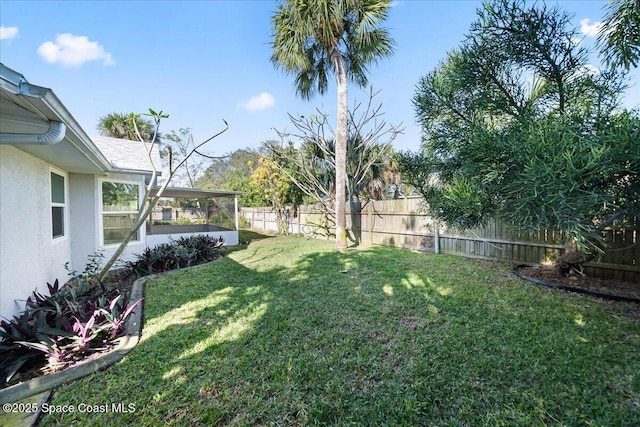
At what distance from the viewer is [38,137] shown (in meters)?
2.47

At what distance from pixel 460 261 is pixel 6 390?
23.3 feet

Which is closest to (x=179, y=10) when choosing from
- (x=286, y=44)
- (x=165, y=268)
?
(x=286, y=44)

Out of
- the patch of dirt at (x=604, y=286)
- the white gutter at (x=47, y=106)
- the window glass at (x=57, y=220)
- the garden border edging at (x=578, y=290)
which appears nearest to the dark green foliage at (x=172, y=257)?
the window glass at (x=57, y=220)

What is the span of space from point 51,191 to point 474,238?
29.1 feet

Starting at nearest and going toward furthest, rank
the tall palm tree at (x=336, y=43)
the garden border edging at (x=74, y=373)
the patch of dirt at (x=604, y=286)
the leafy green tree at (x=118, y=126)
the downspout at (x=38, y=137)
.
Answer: the garden border edging at (x=74, y=373)
the downspout at (x=38, y=137)
the patch of dirt at (x=604, y=286)
the tall palm tree at (x=336, y=43)
the leafy green tree at (x=118, y=126)

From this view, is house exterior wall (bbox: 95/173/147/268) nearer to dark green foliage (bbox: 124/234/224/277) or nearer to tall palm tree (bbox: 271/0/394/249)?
dark green foliage (bbox: 124/234/224/277)

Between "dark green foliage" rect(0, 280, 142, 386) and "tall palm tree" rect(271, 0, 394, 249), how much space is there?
6466 mm

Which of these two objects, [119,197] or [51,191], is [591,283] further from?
[119,197]

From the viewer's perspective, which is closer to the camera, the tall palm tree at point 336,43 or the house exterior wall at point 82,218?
the house exterior wall at point 82,218

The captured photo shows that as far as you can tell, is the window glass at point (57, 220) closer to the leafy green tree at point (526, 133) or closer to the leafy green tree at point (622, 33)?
the leafy green tree at point (526, 133)

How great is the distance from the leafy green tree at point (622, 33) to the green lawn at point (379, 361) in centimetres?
302

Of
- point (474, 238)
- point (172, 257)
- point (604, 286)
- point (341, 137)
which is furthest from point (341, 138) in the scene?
point (604, 286)

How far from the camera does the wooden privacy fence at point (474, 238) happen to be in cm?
448

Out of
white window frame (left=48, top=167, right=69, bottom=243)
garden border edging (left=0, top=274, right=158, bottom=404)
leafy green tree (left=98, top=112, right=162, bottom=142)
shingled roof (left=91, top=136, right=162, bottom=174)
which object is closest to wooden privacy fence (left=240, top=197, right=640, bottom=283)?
garden border edging (left=0, top=274, right=158, bottom=404)
